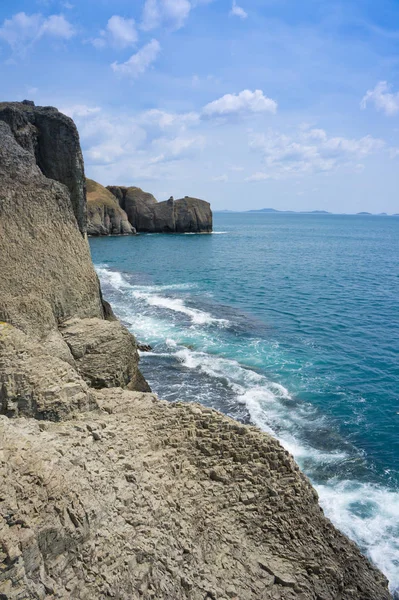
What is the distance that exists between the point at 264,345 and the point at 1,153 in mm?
21496

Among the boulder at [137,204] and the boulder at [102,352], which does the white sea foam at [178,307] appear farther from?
the boulder at [137,204]

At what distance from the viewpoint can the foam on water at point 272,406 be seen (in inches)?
616

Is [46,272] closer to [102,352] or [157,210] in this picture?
[102,352]

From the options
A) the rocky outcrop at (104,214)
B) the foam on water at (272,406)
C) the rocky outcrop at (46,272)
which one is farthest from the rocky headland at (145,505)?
the rocky outcrop at (104,214)

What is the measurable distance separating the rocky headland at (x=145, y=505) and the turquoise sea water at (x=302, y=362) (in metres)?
6.79

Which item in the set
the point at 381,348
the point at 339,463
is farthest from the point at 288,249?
the point at 339,463

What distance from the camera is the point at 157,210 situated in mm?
124438

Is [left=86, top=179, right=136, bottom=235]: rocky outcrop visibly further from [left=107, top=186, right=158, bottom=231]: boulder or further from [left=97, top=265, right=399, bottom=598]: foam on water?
[left=97, top=265, right=399, bottom=598]: foam on water

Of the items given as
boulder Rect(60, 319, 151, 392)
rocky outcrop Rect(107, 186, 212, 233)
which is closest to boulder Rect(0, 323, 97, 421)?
boulder Rect(60, 319, 151, 392)

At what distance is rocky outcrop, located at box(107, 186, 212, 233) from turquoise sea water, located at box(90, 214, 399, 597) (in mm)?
60901

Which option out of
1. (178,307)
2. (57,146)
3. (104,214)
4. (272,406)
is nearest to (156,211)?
(104,214)

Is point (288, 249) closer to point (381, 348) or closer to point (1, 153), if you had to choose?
point (381, 348)

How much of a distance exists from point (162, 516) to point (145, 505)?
1.36 ft

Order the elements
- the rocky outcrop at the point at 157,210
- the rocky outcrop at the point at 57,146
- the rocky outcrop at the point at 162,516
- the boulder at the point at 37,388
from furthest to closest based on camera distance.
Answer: the rocky outcrop at the point at 157,210 → the rocky outcrop at the point at 57,146 → the boulder at the point at 37,388 → the rocky outcrop at the point at 162,516
